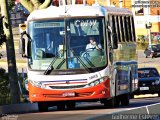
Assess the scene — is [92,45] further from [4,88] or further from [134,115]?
[4,88]

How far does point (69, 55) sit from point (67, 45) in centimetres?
32

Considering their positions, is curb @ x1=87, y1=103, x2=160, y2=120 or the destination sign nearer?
curb @ x1=87, y1=103, x2=160, y2=120

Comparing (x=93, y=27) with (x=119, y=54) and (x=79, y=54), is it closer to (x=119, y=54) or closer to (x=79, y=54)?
(x=79, y=54)

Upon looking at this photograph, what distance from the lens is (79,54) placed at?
20891 mm

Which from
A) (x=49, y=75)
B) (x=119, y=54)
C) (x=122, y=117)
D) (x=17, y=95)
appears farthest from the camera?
(x=17, y=95)

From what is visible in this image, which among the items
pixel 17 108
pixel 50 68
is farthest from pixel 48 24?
pixel 17 108

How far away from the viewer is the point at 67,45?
68.5 ft

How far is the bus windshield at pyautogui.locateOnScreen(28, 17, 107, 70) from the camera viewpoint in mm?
20891

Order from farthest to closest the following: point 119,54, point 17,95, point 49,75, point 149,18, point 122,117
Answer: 1. point 149,18
2. point 17,95
3. point 119,54
4. point 49,75
5. point 122,117

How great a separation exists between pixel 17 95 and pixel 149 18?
81.3 m

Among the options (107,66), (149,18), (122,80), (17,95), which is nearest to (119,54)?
(122,80)

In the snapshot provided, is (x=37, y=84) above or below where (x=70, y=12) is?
below

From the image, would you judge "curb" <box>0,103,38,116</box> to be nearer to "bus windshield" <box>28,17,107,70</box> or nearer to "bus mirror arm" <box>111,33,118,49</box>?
"bus windshield" <box>28,17,107,70</box>

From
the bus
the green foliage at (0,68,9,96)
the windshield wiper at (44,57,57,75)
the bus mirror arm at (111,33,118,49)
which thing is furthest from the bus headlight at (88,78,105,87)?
the green foliage at (0,68,9,96)
